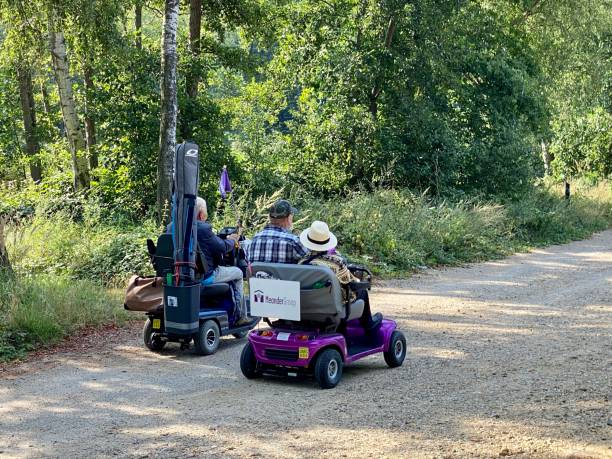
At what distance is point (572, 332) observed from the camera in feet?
34.4

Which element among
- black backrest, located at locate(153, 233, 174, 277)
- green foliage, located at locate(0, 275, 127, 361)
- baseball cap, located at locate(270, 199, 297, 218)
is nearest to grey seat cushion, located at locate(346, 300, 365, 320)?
baseball cap, located at locate(270, 199, 297, 218)

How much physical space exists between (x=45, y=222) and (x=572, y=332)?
9618 millimetres

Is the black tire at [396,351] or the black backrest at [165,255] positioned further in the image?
the black backrest at [165,255]

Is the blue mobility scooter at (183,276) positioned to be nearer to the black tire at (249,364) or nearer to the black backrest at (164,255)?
the black backrest at (164,255)

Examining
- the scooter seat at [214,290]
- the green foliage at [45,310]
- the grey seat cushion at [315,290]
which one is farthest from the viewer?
the green foliage at [45,310]

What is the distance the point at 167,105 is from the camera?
48.8ft

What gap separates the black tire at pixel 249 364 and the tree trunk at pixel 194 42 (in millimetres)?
12104

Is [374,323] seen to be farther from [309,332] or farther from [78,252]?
[78,252]

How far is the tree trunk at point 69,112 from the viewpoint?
1827cm

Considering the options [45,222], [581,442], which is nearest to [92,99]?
[45,222]

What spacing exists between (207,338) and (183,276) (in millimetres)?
893

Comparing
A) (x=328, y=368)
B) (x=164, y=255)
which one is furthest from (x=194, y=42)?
(x=328, y=368)

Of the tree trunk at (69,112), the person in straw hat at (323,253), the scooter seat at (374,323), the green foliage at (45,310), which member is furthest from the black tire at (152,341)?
the tree trunk at (69,112)

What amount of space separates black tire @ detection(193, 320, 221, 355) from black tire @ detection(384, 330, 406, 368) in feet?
6.99
